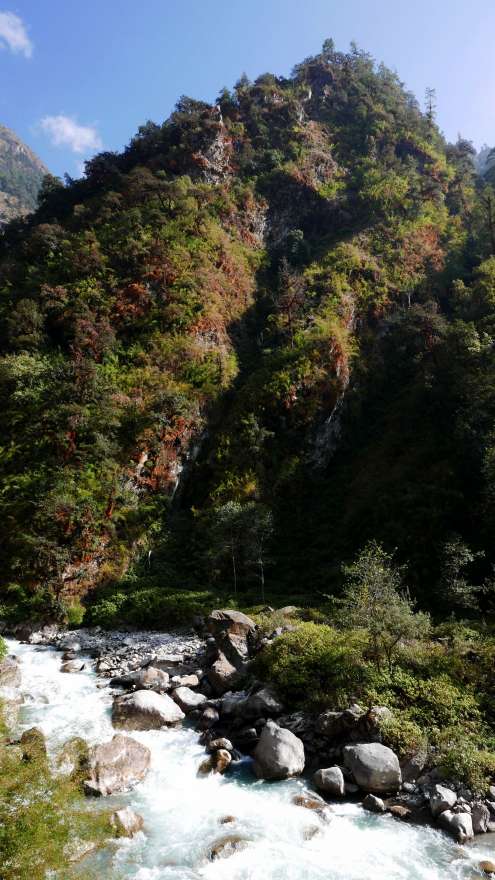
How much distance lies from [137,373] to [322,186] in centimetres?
4967

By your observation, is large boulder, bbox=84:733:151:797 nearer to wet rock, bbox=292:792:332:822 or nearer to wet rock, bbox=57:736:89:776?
wet rock, bbox=57:736:89:776

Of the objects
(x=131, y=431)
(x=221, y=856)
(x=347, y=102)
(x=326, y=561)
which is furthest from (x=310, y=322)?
(x=347, y=102)

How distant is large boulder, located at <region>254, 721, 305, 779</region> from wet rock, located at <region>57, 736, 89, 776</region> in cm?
529

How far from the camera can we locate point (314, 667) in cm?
1819

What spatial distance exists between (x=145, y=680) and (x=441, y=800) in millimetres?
12257

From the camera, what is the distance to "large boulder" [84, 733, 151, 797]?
1312cm

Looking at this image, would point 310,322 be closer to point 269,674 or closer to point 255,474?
point 255,474

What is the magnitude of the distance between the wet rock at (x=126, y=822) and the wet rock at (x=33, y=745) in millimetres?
2985

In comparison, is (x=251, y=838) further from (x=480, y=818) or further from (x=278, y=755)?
(x=480, y=818)

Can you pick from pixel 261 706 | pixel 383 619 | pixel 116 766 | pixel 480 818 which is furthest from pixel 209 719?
pixel 480 818

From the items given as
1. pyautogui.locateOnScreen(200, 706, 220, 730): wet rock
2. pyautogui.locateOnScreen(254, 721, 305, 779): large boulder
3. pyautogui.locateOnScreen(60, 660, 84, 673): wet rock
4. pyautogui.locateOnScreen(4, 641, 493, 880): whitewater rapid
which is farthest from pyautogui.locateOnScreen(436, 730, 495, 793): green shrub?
pyautogui.locateOnScreen(60, 660, 84, 673): wet rock

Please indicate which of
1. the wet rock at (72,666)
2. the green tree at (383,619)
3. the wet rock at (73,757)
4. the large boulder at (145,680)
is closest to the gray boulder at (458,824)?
the green tree at (383,619)

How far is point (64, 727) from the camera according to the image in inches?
650

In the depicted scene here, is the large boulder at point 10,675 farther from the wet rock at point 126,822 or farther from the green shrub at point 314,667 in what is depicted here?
the green shrub at point 314,667
